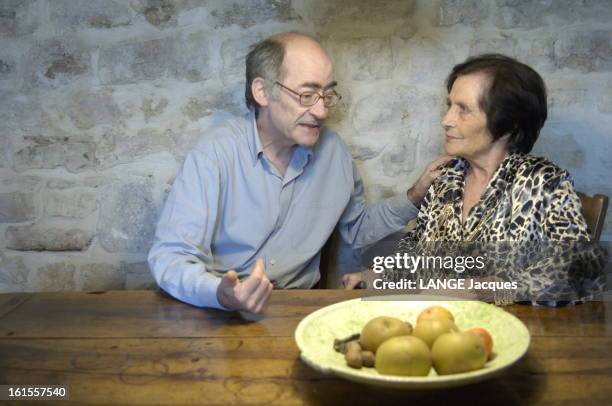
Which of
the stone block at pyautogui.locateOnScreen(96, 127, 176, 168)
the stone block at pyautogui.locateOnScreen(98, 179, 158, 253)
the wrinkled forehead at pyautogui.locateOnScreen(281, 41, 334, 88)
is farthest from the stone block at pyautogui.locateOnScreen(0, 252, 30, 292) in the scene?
the wrinkled forehead at pyautogui.locateOnScreen(281, 41, 334, 88)

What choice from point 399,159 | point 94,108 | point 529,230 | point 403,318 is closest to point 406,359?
point 403,318

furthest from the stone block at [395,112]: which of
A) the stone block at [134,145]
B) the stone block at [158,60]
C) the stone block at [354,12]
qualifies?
the stone block at [134,145]

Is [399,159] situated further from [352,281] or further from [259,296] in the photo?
[259,296]

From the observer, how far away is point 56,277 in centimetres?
265

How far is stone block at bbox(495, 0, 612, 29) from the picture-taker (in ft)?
7.69

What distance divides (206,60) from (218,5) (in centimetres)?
21

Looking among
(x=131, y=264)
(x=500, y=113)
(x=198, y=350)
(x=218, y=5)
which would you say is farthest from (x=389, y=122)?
(x=198, y=350)

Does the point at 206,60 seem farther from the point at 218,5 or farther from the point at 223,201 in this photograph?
the point at 223,201

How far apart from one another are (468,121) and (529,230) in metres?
0.39

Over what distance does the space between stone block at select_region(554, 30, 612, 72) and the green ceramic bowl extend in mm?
1334

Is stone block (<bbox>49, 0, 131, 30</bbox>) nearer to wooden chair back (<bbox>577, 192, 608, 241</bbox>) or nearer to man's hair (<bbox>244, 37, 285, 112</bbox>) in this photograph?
man's hair (<bbox>244, 37, 285, 112</bbox>)

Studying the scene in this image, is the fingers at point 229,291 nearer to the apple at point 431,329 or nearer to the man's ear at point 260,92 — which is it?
the apple at point 431,329

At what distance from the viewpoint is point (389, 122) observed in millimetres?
2475

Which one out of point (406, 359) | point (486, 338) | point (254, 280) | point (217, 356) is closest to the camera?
point (406, 359)
